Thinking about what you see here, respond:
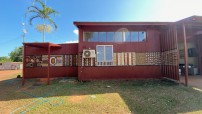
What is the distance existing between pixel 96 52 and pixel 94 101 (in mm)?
4433

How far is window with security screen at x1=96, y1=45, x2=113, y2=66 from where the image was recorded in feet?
28.6

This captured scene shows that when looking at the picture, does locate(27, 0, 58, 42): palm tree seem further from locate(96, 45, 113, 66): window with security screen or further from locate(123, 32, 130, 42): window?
locate(123, 32, 130, 42): window

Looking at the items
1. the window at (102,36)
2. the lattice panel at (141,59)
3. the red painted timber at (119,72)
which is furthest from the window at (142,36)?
the window at (102,36)

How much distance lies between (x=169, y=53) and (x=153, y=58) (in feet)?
3.88

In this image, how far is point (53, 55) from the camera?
10016 millimetres

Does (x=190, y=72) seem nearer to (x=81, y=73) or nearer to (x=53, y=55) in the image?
(x=81, y=73)

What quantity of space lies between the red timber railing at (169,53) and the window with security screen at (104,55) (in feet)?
12.0

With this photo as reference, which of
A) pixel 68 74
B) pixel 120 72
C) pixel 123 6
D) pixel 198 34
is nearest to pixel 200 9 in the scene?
pixel 198 34

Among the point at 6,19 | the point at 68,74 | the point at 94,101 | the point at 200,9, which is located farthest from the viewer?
the point at 6,19

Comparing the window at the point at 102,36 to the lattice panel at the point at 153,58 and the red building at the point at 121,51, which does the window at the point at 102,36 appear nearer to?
the red building at the point at 121,51

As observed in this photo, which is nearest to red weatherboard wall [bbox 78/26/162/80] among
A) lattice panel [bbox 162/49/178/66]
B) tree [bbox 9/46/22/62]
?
lattice panel [bbox 162/49/178/66]

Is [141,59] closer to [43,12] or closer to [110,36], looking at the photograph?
[110,36]

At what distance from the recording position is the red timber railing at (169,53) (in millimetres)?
7281

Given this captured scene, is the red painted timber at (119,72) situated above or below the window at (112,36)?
below
